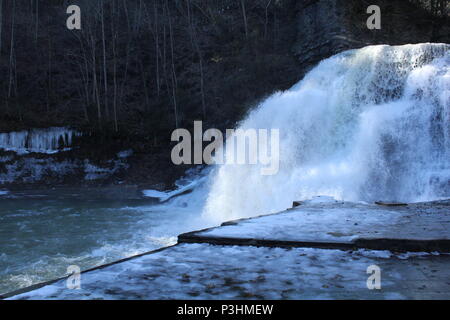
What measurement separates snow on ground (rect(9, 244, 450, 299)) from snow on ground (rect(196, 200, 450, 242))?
422mm

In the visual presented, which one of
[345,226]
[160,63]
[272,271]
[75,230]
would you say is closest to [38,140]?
[160,63]

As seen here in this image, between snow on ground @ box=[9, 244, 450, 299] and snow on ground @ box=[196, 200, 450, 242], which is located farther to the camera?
snow on ground @ box=[196, 200, 450, 242]

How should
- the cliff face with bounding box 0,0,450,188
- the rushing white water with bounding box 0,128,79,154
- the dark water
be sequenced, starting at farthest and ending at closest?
the cliff face with bounding box 0,0,450,188 → the rushing white water with bounding box 0,128,79,154 → the dark water

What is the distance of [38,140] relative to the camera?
78.4ft

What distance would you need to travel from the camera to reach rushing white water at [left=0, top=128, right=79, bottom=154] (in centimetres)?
2352

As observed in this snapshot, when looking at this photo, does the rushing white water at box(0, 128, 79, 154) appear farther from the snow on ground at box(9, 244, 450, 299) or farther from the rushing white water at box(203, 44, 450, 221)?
the snow on ground at box(9, 244, 450, 299)

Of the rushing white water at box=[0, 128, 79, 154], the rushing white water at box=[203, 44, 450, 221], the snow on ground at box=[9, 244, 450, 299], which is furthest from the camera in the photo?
the rushing white water at box=[0, 128, 79, 154]

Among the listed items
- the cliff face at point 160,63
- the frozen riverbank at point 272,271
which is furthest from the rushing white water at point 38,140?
the frozen riverbank at point 272,271

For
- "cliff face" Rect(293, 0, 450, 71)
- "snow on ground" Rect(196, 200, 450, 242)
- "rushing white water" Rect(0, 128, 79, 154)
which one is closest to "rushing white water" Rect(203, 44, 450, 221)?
"snow on ground" Rect(196, 200, 450, 242)

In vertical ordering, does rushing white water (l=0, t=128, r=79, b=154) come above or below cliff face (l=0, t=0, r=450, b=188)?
below

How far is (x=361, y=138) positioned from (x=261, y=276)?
1089 centimetres

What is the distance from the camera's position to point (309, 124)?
15.0m

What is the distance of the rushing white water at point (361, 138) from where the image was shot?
11.7 metres
